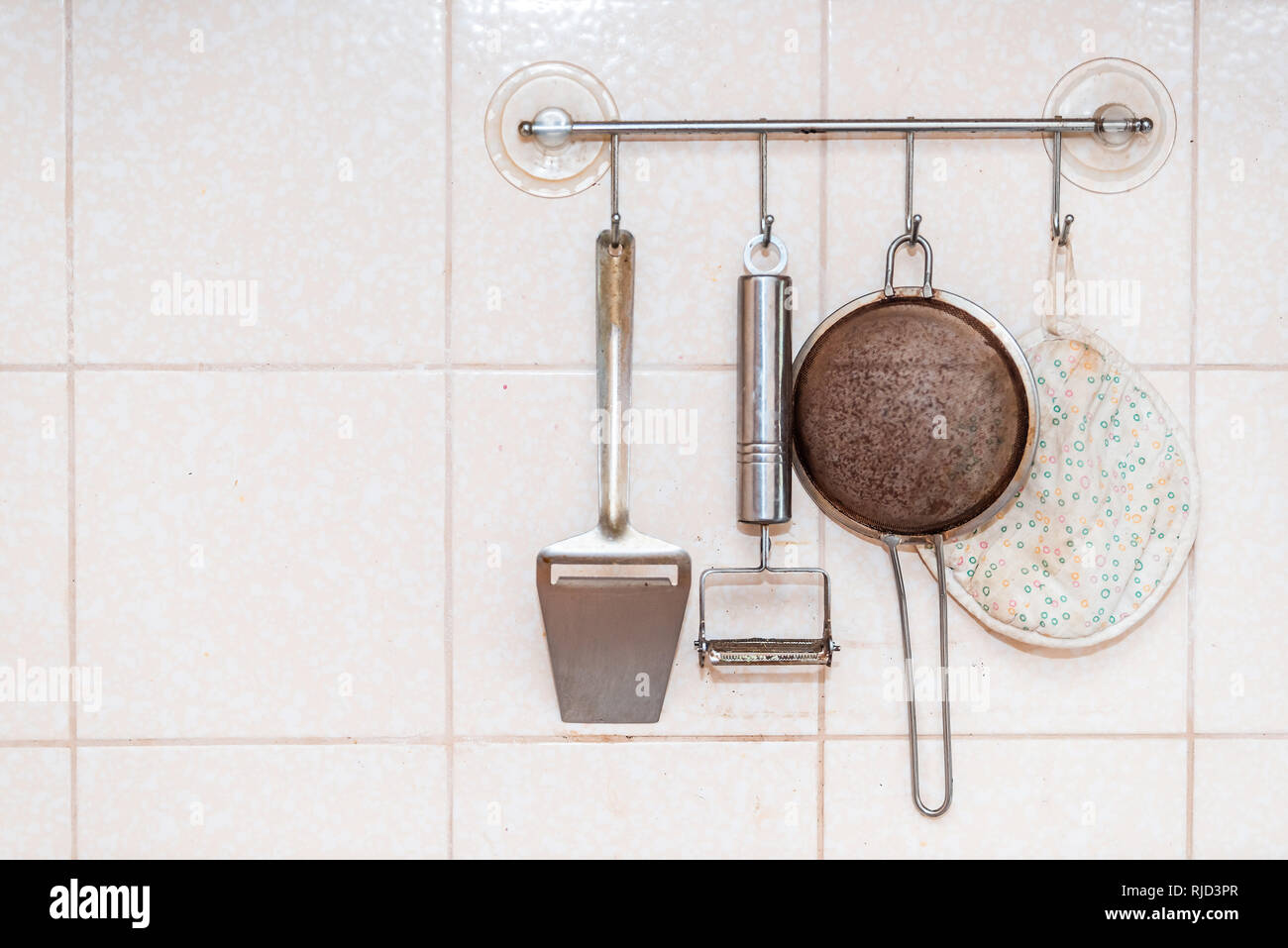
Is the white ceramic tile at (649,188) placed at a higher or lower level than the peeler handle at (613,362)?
higher

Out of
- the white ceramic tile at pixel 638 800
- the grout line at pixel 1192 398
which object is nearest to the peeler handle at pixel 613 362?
the white ceramic tile at pixel 638 800

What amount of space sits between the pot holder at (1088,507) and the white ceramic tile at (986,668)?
0.10 feet

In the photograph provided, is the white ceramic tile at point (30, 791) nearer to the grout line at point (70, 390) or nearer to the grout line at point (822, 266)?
the grout line at point (70, 390)

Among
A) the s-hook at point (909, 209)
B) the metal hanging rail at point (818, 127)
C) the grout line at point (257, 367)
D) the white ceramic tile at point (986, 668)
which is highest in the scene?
the metal hanging rail at point (818, 127)

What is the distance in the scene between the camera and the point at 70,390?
76cm

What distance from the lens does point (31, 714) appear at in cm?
76

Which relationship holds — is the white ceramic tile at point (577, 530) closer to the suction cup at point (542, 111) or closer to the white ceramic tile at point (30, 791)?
the suction cup at point (542, 111)

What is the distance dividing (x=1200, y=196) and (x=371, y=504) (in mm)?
720

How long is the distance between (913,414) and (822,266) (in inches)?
5.6

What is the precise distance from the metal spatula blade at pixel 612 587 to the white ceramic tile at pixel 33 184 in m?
0.44

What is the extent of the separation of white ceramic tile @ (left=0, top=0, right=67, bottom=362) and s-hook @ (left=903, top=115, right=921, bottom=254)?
0.68m

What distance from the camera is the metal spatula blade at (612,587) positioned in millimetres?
733
